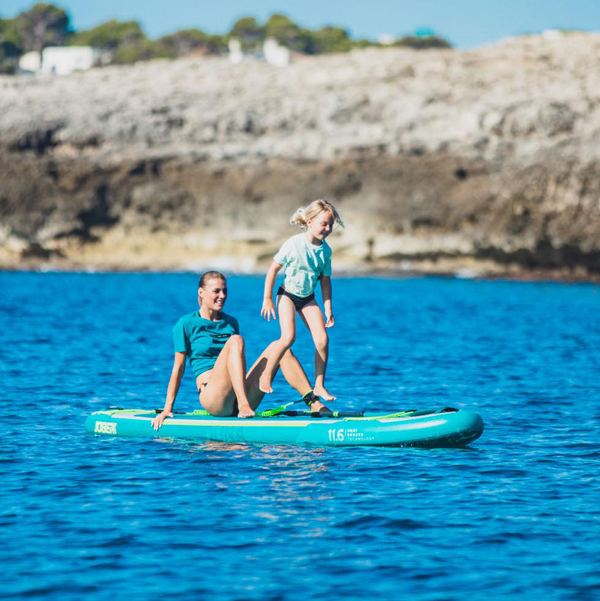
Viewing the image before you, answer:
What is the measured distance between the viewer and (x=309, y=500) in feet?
29.0

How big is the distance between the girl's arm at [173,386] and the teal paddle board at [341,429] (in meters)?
0.11

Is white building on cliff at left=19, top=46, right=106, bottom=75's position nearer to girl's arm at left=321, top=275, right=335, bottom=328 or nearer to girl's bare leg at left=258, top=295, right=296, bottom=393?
girl's arm at left=321, top=275, right=335, bottom=328

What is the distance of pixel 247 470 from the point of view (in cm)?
980

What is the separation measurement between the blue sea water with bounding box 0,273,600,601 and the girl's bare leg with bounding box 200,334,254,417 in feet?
1.37

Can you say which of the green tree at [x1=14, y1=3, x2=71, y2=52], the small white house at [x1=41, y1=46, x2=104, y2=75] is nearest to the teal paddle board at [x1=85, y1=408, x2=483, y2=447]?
the small white house at [x1=41, y1=46, x2=104, y2=75]

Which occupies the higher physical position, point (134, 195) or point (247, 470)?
point (134, 195)

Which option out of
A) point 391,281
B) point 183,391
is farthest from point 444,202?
point 183,391

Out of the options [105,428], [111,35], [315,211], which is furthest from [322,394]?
[111,35]

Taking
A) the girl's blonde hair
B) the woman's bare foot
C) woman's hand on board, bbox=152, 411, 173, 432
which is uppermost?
the girl's blonde hair

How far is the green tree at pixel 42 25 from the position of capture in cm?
13325

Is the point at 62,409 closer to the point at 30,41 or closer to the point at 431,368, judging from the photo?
the point at 431,368

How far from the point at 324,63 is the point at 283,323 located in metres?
51.9

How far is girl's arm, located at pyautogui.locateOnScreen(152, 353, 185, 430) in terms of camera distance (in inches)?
412

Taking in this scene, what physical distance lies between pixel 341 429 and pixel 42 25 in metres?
134
